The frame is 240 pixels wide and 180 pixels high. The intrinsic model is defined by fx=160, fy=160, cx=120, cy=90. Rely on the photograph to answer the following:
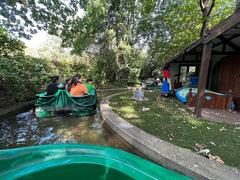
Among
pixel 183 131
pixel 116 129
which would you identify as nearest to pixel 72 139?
pixel 116 129

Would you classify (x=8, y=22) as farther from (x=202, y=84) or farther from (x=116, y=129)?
(x=202, y=84)

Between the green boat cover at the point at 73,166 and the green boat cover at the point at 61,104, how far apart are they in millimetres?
3892

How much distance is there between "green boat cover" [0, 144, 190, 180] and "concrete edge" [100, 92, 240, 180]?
0.83 metres

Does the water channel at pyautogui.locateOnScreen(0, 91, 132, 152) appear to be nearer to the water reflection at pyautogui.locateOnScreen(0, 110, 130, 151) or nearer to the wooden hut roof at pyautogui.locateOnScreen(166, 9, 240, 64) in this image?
the water reflection at pyautogui.locateOnScreen(0, 110, 130, 151)

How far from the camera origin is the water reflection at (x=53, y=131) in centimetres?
415

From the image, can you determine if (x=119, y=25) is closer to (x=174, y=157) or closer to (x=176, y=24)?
(x=176, y=24)

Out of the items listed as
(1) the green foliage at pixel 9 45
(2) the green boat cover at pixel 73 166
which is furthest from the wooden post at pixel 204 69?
(1) the green foliage at pixel 9 45

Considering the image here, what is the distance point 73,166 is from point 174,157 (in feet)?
6.44

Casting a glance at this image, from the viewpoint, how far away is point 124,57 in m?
16.2

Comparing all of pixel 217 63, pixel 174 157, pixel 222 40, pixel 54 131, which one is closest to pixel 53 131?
pixel 54 131

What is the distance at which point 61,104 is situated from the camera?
20.5ft

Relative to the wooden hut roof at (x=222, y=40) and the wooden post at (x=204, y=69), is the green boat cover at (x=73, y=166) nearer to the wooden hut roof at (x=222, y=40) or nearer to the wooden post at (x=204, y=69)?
the wooden post at (x=204, y=69)

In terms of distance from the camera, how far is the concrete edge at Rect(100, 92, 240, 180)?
8.71 ft

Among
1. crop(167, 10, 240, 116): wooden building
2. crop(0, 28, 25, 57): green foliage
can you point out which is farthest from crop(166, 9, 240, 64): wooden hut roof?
crop(0, 28, 25, 57): green foliage
